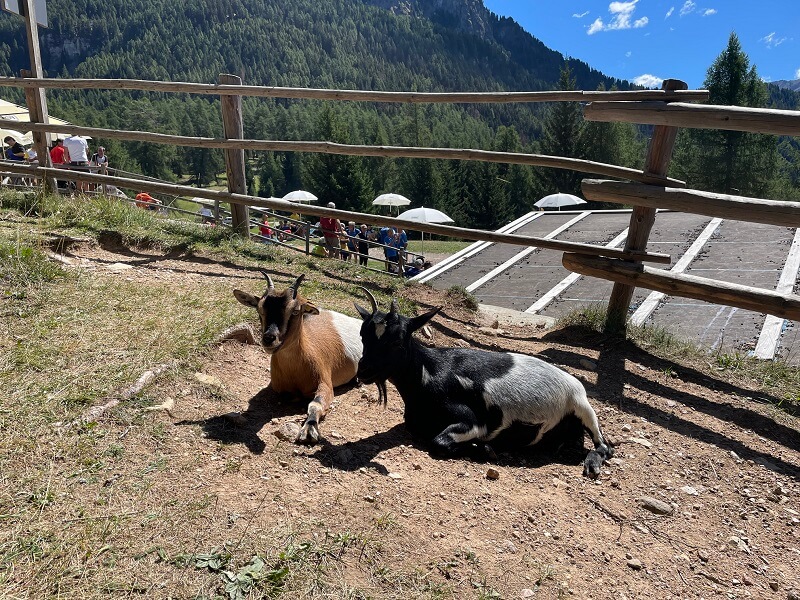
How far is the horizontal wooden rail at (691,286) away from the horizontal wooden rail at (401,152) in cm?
98

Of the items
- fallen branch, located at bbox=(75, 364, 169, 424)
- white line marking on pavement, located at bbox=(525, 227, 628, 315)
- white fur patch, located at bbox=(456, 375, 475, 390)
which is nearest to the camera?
fallen branch, located at bbox=(75, 364, 169, 424)

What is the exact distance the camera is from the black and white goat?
4.21 metres

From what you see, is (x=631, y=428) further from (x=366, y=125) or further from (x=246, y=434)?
(x=366, y=125)

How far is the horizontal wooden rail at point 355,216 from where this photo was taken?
636 centimetres

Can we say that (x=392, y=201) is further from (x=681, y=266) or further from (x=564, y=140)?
(x=564, y=140)

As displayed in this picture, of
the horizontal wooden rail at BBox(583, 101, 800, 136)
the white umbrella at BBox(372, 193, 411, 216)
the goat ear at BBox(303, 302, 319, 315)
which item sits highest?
the horizontal wooden rail at BBox(583, 101, 800, 136)

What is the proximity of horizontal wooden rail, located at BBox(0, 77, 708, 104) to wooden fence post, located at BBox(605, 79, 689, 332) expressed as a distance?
11.2 inches

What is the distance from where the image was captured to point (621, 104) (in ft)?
19.1

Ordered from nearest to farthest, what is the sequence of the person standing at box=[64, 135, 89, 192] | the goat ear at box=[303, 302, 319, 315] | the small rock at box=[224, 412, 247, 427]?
the small rock at box=[224, 412, 247, 427] → the goat ear at box=[303, 302, 319, 315] → the person standing at box=[64, 135, 89, 192]

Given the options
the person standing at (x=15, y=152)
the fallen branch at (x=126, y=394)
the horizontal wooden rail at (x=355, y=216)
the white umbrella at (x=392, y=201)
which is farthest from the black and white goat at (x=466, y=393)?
the white umbrella at (x=392, y=201)

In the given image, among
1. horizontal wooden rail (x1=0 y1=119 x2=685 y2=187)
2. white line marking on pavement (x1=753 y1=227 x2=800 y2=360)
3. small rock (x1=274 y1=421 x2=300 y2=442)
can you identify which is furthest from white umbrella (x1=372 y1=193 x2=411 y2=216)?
small rock (x1=274 y1=421 x2=300 y2=442)

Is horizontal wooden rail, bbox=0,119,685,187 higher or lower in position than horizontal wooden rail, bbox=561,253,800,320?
higher

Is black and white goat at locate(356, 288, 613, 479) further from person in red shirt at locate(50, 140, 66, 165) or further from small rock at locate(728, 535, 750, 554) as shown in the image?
person in red shirt at locate(50, 140, 66, 165)

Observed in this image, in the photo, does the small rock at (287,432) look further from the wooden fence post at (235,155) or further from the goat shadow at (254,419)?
the wooden fence post at (235,155)
